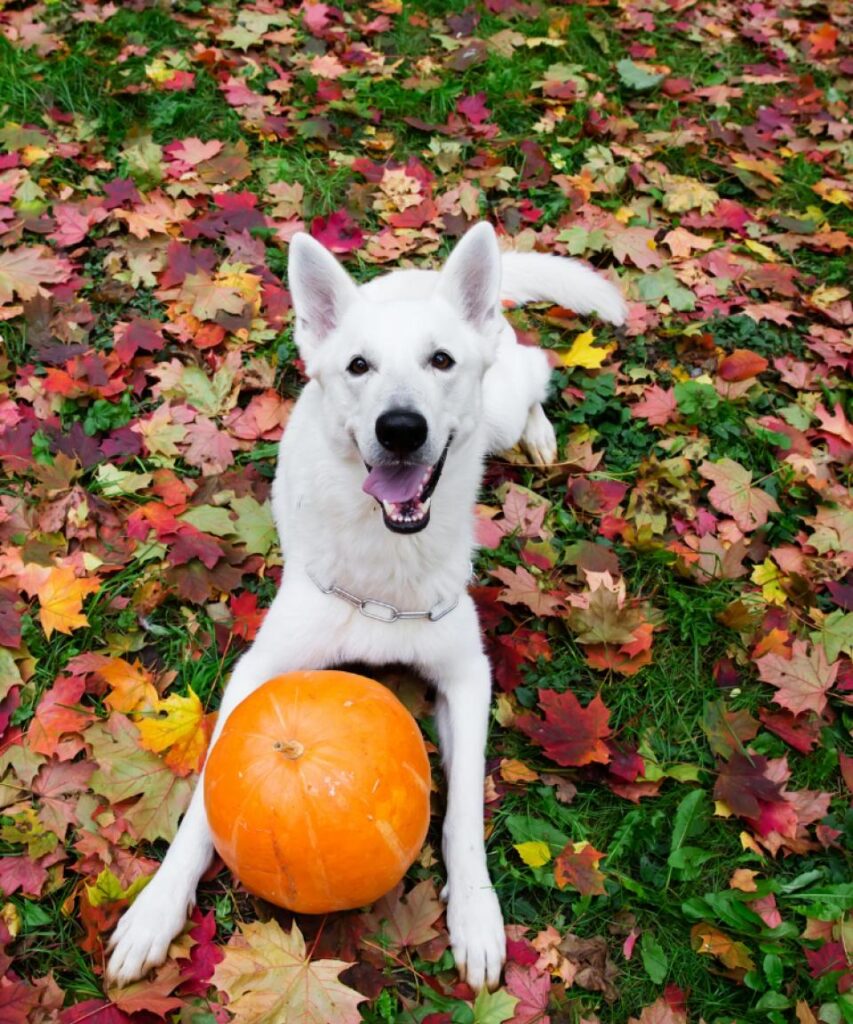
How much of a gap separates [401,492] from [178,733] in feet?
3.95

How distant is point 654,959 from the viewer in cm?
246

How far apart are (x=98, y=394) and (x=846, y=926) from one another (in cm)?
378

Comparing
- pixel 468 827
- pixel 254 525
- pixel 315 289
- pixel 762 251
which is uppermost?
pixel 315 289

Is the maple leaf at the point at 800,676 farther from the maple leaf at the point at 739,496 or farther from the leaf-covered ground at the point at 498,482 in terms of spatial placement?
the maple leaf at the point at 739,496

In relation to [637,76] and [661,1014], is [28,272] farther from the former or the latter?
[637,76]

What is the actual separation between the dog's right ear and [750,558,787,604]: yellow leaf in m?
2.18

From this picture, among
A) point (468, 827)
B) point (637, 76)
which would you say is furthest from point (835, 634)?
point (637, 76)

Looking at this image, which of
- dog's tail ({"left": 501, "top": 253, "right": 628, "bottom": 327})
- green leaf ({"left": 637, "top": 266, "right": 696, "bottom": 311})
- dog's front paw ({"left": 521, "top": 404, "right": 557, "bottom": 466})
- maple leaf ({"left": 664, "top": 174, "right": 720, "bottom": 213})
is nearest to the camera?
dog's front paw ({"left": 521, "top": 404, "right": 557, "bottom": 466})

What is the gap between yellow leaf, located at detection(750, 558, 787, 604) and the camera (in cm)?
345

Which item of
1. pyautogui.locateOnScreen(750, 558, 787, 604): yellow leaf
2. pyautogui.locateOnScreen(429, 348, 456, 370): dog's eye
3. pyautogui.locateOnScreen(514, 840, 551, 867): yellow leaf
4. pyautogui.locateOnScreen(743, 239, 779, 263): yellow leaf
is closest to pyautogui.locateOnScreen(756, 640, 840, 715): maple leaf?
pyautogui.locateOnScreen(750, 558, 787, 604): yellow leaf

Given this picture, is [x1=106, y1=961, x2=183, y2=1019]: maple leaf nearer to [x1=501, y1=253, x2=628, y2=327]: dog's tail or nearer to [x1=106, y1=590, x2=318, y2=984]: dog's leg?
[x1=106, y1=590, x2=318, y2=984]: dog's leg

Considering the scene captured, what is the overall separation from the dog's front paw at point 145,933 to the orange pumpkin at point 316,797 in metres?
0.32

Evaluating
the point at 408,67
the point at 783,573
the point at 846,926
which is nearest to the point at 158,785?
the point at 846,926

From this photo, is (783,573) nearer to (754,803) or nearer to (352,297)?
(754,803)
